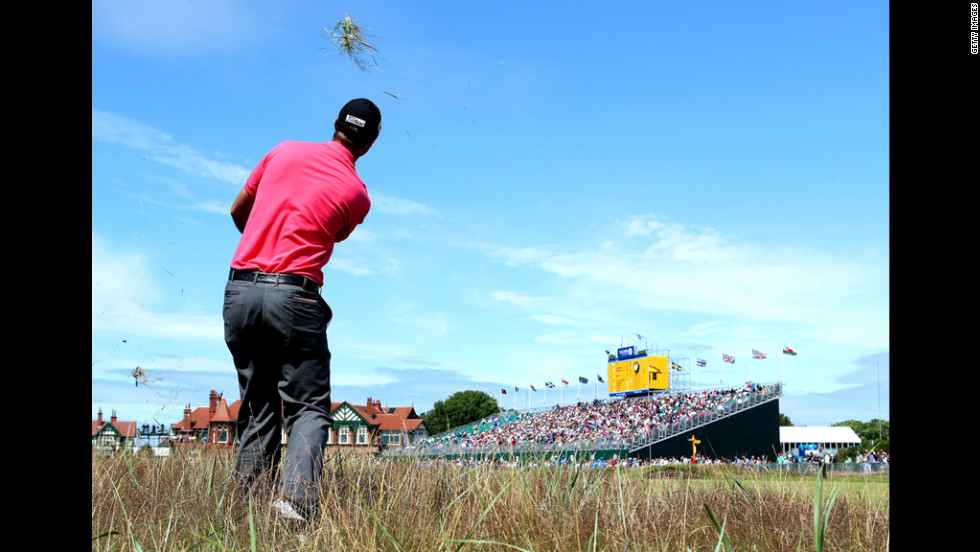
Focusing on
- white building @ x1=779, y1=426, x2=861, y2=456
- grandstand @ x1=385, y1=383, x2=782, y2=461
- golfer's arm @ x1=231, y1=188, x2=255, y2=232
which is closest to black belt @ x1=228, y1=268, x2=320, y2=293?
golfer's arm @ x1=231, y1=188, x2=255, y2=232

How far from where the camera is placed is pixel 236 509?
2920mm

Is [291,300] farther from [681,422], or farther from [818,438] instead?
[818,438]

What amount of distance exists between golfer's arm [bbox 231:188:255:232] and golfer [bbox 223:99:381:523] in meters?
0.06

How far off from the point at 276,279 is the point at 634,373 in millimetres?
58256

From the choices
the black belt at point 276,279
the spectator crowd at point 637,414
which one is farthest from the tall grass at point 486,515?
the spectator crowd at point 637,414

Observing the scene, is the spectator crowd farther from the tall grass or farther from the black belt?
the black belt

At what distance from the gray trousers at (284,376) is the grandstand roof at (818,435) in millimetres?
92511

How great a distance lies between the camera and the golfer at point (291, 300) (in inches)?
112

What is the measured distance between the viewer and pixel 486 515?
2.50 meters

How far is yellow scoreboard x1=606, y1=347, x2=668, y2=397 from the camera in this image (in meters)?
57.6
